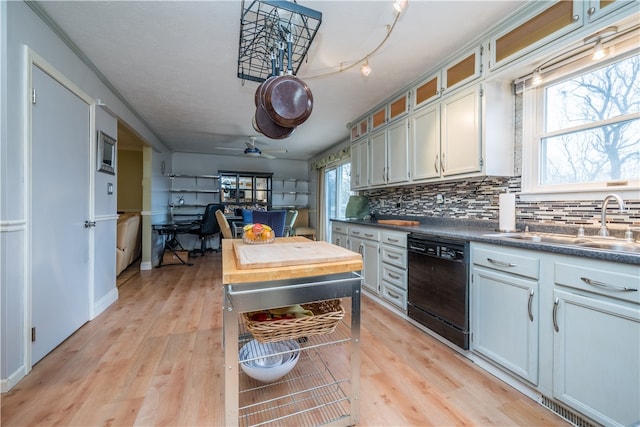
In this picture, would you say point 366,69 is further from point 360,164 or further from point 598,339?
point 598,339

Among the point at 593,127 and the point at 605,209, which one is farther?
the point at 593,127

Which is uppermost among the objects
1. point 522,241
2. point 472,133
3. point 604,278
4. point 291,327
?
point 472,133

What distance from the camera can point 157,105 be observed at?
11.4 feet

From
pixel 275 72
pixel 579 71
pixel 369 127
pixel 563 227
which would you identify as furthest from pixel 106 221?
pixel 579 71

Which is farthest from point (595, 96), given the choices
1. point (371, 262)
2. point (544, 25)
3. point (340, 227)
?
A: point (340, 227)

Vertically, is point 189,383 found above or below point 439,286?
below

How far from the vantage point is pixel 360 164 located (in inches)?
155

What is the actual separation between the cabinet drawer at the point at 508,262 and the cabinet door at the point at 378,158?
173 cm

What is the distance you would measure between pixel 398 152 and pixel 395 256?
1.21m

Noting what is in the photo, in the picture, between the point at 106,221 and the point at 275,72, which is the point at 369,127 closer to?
the point at 275,72

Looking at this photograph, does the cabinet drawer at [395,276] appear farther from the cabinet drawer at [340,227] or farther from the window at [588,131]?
the window at [588,131]

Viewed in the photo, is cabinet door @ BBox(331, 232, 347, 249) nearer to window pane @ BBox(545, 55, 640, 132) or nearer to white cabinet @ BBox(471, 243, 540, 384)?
white cabinet @ BBox(471, 243, 540, 384)

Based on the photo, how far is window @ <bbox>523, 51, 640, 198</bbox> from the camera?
5.23 feet

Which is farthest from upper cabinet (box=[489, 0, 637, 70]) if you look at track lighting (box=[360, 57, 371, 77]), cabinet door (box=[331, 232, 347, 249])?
cabinet door (box=[331, 232, 347, 249])
